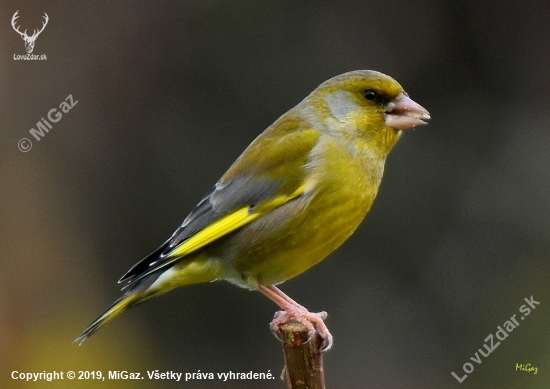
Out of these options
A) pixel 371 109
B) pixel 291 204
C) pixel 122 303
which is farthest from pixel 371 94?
pixel 122 303

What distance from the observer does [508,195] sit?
12.9 ft

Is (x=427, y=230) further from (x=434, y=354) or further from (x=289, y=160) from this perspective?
(x=289, y=160)

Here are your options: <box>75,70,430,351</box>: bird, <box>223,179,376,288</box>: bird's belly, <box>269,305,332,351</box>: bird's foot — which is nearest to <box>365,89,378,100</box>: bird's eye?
<box>75,70,430,351</box>: bird

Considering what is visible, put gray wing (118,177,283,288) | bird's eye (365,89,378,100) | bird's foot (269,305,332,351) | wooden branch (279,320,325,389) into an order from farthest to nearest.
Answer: bird's eye (365,89,378,100) → gray wing (118,177,283,288) → bird's foot (269,305,332,351) → wooden branch (279,320,325,389)

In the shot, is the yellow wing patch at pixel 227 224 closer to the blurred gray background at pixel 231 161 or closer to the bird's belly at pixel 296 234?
the bird's belly at pixel 296 234

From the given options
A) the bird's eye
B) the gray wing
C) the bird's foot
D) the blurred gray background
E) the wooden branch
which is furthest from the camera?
the blurred gray background

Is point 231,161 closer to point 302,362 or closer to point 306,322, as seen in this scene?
point 306,322

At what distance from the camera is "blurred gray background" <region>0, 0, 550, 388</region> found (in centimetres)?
341

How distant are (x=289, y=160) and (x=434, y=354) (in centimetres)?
155

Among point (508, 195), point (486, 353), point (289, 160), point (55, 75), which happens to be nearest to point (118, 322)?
point (55, 75)

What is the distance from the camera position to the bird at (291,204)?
2572 millimetres

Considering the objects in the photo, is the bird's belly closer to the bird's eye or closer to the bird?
the bird

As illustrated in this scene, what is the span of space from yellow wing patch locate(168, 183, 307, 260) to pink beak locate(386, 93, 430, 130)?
14.7 inches

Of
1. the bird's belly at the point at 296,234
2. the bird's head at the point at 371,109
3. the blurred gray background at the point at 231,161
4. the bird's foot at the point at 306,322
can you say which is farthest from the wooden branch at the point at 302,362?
the blurred gray background at the point at 231,161
